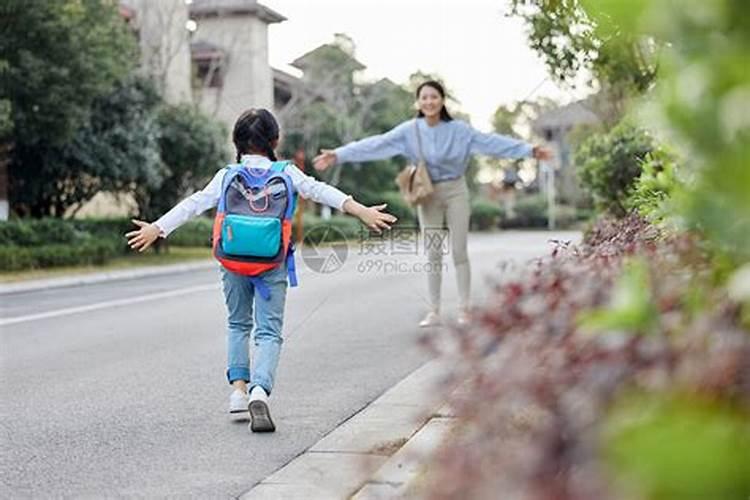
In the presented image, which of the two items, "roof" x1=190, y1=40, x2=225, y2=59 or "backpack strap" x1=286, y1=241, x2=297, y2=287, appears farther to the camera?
"roof" x1=190, y1=40, x2=225, y2=59

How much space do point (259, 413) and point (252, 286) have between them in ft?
2.23

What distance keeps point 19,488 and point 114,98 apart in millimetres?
21939

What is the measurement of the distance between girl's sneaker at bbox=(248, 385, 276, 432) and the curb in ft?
40.4

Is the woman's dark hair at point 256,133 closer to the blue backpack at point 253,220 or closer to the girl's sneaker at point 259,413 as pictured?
the blue backpack at point 253,220

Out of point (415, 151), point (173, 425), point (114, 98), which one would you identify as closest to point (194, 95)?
point (114, 98)

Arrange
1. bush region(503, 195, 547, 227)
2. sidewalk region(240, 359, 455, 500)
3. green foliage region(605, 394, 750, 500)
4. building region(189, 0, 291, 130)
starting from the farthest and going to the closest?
bush region(503, 195, 547, 227), building region(189, 0, 291, 130), sidewalk region(240, 359, 455, 500), green foliage region(605, 394, 750, 500)

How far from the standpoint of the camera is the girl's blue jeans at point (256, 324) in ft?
18.4

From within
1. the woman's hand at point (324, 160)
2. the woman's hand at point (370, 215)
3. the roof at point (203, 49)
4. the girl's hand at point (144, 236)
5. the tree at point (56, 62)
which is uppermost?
the roof at point (203, 49)

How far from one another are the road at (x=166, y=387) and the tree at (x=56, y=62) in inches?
339

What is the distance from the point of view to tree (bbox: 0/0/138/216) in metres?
20.8

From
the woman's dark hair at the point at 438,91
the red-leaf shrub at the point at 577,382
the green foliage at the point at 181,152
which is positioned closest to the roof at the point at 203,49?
the green foliage at the point at 181,152

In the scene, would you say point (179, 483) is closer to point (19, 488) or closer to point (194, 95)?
point (19, 488)

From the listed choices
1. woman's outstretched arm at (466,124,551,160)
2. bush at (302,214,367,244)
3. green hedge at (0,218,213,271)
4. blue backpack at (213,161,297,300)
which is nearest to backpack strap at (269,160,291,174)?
blue backpack at (213,161,297,300)

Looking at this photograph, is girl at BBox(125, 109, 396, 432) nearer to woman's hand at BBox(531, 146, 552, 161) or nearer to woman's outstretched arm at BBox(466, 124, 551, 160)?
woman's hand at BBox(531, 146, 552, 161)
